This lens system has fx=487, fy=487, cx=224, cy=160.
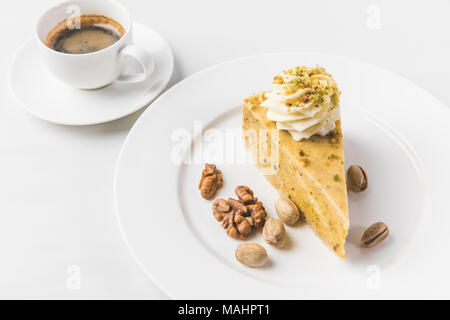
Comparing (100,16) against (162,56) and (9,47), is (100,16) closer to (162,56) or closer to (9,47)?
(162,56)

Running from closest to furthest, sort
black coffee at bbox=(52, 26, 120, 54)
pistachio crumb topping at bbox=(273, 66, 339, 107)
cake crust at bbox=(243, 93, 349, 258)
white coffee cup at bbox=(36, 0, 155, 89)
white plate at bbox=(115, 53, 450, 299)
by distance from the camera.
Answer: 1. white plate at bbox=(115, 53, 450, 299)
2. cake crust at bbox=(243, 93, 349, 258)
3. pistachio crumb topping at bbox=(273, 66, 339, 107)
4. white coffee cup at bbox=(36, 0, 155, 89)
5. black coffee at bbox=(52, 26, 120, 54)

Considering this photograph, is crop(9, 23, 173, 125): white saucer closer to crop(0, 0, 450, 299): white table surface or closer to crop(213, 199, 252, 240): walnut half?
crop(0, 0, 450, 299): white table surface

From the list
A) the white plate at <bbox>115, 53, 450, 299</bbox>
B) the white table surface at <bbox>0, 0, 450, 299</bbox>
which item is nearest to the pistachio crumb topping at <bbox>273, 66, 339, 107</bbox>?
the white plate at <bbox>115, 53, 450, 299</bbox>

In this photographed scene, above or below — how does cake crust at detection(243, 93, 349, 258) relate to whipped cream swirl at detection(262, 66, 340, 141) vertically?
below

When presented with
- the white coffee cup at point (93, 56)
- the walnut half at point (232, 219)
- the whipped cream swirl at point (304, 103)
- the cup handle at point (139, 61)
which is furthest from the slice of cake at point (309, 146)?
the white coffee cup at point (93, 56)

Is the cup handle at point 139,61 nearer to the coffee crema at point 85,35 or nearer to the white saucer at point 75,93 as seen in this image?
the white saucer at point 75,93
